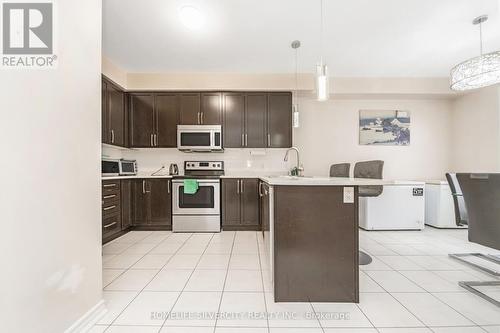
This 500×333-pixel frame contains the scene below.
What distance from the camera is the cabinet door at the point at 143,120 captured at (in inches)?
153

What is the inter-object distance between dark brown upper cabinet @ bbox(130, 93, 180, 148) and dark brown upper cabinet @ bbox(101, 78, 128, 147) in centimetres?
15

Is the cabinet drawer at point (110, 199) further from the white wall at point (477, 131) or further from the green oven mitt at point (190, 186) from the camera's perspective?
the white wall at point (477, 131)

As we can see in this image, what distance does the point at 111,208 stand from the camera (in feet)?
10.3

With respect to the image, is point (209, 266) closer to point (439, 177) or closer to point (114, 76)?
point (114, 76)

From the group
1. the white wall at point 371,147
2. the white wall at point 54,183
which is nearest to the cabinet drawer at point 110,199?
the white wall at point 54,183

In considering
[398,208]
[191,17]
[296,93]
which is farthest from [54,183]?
[398,208]

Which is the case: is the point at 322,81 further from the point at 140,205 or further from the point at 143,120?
the point at 140,205

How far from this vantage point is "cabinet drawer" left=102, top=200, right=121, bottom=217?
2.98m

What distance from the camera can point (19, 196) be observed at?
1045 millimetres

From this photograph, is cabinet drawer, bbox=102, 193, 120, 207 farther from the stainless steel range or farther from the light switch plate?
the light switch plate

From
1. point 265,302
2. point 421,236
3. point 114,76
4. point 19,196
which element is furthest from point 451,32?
point 114,76

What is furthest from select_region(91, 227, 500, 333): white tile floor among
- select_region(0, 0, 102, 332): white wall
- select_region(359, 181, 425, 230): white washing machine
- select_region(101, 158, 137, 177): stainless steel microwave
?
select_region(101, 158, 137, 177): stainless steel microwave

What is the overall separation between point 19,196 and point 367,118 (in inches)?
184

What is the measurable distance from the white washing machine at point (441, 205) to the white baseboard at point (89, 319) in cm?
454
